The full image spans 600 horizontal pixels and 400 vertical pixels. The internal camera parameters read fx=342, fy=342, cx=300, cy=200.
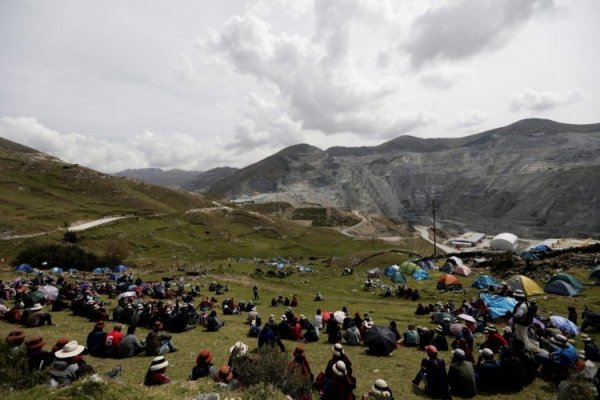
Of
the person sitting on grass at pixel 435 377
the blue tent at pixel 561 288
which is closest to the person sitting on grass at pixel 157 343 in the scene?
the person sitting on grass at pixel 435 377

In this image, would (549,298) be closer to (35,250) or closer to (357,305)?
(357,305)

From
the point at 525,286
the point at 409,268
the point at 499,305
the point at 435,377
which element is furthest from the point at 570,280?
the point at 435,377

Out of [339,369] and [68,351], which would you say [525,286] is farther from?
[68,351]

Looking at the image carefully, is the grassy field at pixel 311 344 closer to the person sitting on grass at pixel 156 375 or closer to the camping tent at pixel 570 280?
the person sitting on grass at pixel 156 375

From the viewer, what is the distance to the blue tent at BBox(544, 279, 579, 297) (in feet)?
102

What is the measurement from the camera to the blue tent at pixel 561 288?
31234 millimetres

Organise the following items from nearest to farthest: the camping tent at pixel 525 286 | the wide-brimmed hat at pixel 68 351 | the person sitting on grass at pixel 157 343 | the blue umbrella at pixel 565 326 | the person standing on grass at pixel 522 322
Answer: the wide-brimmed hat at pixel 68 351 < the person standing on grass at pixel 522 322 < the person sitting on grass at pixel 157 343 < the blue umbrella at pixel 565 326 < the camping tent at pixel 525 286

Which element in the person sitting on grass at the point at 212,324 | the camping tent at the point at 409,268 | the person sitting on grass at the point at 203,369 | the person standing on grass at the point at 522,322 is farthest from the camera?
the camping tent at the point at 409,268

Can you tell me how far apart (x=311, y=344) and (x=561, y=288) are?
2676 cm

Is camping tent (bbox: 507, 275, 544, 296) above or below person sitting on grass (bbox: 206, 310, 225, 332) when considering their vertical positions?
above

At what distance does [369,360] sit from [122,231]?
80.9 meters

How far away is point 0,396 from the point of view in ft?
28.4

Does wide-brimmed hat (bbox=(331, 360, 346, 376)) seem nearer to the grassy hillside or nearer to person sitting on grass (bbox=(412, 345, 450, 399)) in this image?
person sitting on grass (bbox=(412, 345, 450, 399))

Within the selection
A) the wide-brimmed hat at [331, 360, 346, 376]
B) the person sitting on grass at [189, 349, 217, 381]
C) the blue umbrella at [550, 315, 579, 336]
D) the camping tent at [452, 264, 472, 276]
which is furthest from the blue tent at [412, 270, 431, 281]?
the person sitting on grass at [189, 349, 217, 381]
